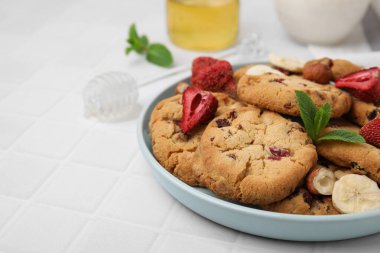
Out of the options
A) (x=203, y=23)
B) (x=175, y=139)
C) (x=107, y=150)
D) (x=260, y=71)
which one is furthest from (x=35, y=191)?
(x=203, y=23)

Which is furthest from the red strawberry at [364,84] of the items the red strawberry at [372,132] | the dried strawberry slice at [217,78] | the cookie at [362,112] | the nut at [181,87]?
the nut at [181,87]

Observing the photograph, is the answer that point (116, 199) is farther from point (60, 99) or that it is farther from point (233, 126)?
point (60, 99)

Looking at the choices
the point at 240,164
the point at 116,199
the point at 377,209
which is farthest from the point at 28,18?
the point at 377,209

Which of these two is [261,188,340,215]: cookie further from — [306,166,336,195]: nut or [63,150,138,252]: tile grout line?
[63,150,138,252]: tile grout line

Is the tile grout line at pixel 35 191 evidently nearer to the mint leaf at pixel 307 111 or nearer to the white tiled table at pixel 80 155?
the white tiled table at pixel 80 155

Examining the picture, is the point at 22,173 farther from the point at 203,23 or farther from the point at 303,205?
the point at 203,23
